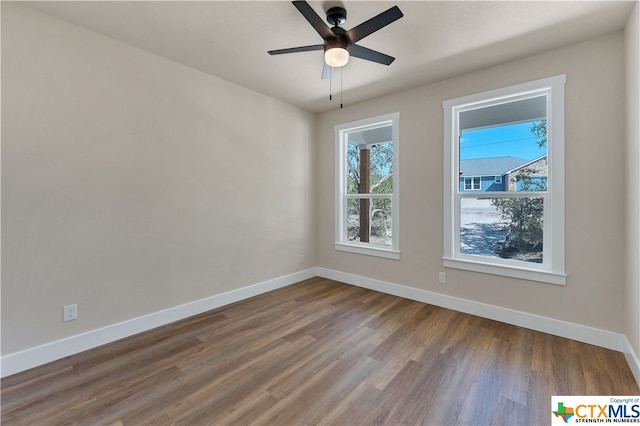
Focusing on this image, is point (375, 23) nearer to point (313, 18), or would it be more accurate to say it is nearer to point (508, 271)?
point (313, 18)

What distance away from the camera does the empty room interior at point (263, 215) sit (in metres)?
1.92

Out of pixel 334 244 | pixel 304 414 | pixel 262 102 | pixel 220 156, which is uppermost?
pixel 262 102

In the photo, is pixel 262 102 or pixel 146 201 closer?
pixel 146 201

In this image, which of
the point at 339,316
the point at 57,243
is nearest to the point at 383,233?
the point at 339,316

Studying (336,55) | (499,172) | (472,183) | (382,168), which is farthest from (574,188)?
(336,55)

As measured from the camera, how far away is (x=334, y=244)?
4.41m

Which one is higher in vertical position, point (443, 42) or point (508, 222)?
point (443, 42)

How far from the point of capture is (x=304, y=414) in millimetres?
1644

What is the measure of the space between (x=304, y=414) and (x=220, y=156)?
2.73 metres

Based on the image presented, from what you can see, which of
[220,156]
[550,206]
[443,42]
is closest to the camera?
[443,42]

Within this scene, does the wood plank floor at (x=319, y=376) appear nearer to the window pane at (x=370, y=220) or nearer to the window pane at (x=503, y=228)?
the window pane at (x=503, y=228)

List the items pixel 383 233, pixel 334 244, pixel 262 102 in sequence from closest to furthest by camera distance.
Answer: pixel 262 102, pixel 383 233, pixel 334 244

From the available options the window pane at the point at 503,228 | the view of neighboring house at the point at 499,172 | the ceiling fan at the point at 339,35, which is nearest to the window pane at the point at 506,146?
the view of neighboring house at the point at 499,172

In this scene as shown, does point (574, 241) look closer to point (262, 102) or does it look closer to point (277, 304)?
point (277, 304)
